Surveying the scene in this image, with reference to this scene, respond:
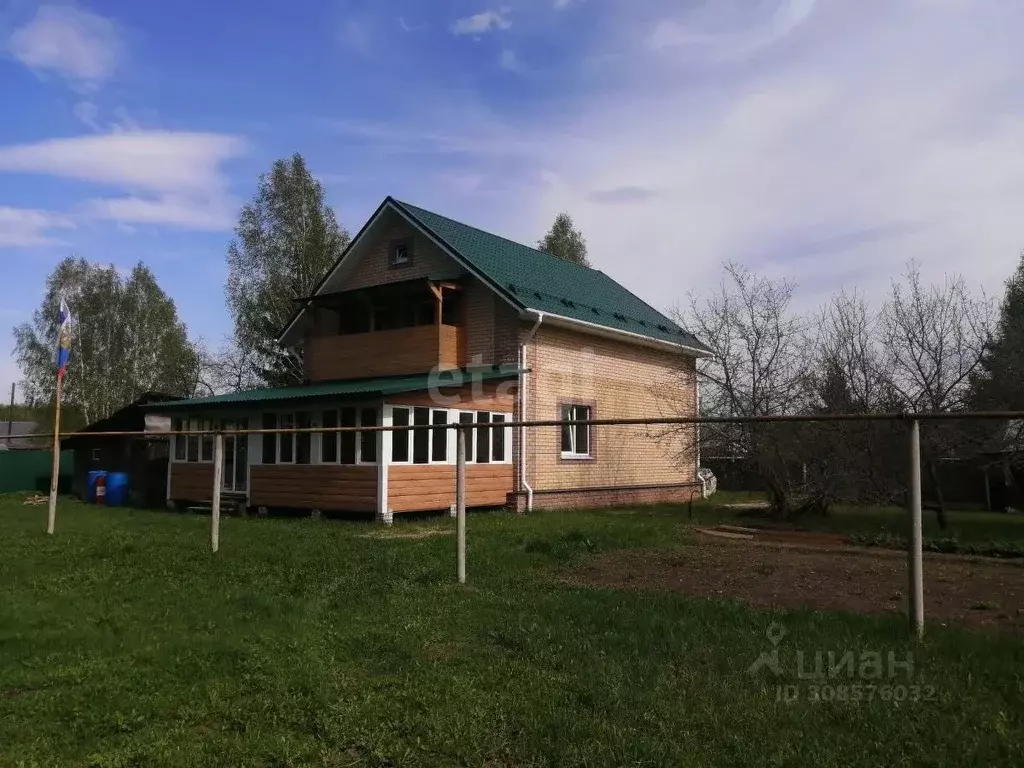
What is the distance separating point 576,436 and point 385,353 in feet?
17.2

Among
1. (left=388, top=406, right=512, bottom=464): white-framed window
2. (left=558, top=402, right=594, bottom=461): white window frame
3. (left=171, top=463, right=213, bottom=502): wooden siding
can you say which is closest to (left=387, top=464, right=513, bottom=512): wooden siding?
(left=388, top=406, right=512, bottom=464): white-framed window

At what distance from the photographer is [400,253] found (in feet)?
65.9

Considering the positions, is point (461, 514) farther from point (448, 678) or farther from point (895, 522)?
point (895, 522)

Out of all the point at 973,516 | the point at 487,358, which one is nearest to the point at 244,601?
the point at 487,358

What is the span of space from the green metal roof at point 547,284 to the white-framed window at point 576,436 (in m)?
2.22

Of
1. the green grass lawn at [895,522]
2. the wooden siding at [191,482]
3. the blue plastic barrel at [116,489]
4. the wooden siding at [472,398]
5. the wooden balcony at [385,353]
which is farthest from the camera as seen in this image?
the blue plastic barrel at [116,489]

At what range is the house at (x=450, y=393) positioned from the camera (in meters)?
15.8

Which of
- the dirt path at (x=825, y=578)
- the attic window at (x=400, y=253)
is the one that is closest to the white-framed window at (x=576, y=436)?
the attic window at (x=400, y=253)

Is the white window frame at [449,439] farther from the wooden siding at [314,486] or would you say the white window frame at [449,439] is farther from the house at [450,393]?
the wooden siding at [314,486]

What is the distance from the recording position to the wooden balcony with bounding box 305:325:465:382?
17703 millimetres

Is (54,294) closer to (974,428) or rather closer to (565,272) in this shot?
(565,272)

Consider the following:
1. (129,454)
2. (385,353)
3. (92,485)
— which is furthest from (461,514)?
(129,454)

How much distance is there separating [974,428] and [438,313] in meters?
11.2

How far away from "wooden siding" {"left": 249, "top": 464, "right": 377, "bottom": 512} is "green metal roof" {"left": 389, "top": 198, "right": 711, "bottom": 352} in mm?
5232
